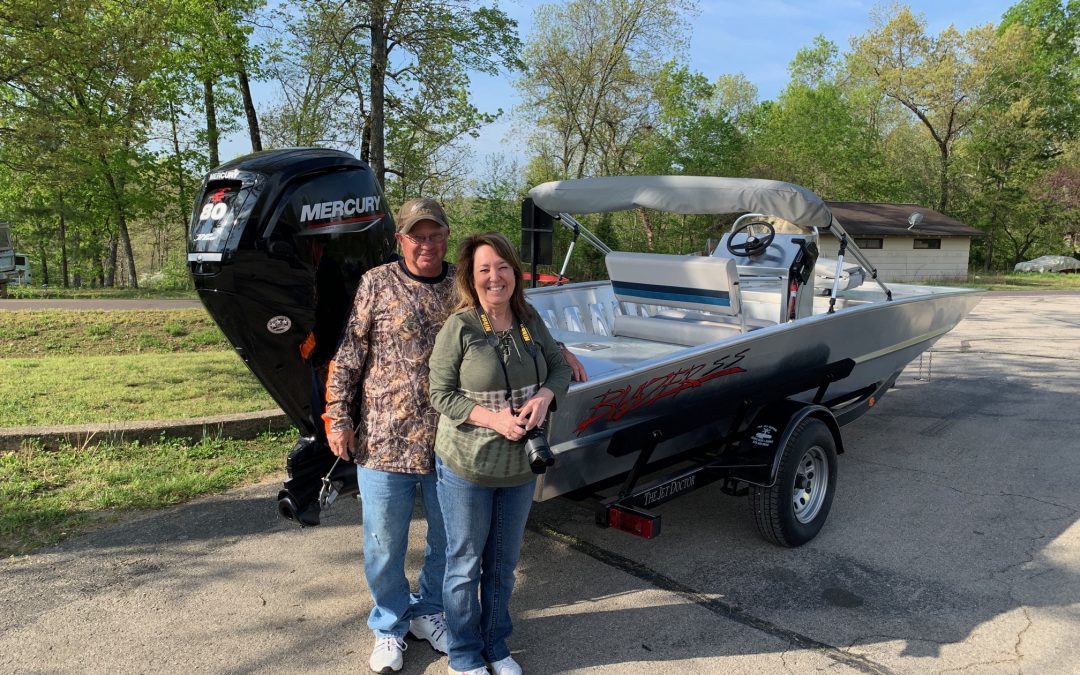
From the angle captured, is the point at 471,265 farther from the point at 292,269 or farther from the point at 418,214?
the point at 292,269

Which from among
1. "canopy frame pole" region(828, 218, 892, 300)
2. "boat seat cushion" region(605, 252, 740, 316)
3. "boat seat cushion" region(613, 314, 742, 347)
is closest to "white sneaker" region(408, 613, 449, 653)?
"boat seat cushion" region(613, 314, 742, 347)

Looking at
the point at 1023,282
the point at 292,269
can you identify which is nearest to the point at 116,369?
the point at 292,269

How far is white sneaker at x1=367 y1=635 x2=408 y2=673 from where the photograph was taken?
112 inches

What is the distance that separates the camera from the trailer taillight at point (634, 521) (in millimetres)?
3340

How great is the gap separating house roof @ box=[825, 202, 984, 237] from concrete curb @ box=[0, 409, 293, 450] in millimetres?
25059

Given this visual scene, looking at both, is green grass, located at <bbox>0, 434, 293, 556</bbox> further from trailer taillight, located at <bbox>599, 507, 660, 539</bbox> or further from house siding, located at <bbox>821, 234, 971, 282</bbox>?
house siding, located at <bbox>821, 234, 971, 282</bbox>

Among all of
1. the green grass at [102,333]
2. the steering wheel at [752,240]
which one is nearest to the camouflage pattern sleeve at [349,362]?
the steering wheel at [752,240]

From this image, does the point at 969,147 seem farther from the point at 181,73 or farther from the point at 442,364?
the point at 442,364

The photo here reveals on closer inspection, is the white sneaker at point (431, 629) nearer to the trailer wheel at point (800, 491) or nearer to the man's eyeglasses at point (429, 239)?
the man's eyeglasses at point (429, 239)

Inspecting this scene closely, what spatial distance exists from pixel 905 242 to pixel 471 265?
1184 inches

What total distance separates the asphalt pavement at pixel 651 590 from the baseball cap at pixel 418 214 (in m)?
1.74

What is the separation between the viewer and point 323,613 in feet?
10.9

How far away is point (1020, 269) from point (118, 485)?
136 feet

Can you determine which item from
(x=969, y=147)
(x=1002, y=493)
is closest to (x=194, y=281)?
(x=1002, y=493)
